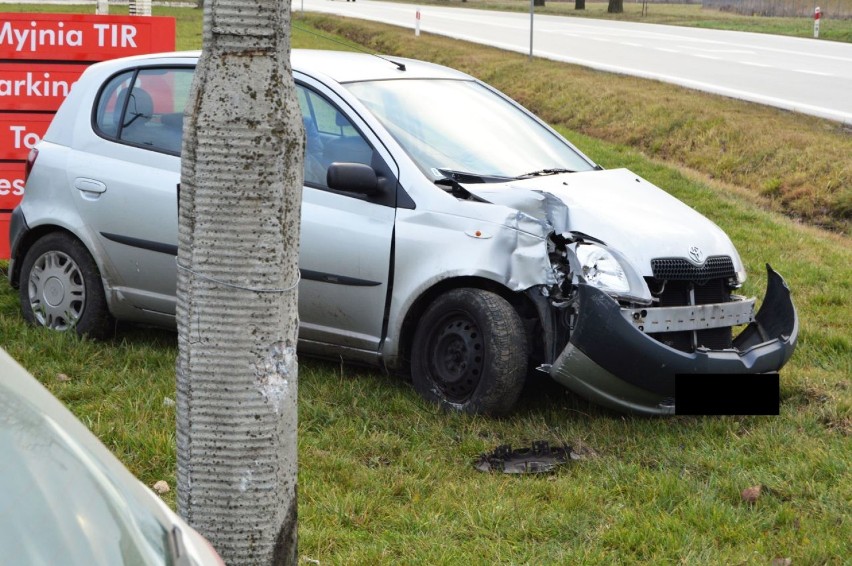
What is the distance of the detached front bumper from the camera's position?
16.5 ft

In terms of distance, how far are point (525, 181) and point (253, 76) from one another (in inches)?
116

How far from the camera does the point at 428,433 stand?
5.28 m

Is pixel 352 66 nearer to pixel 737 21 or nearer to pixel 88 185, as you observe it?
pixel 88 185

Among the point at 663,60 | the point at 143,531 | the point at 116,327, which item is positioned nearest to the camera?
the point at 143,531

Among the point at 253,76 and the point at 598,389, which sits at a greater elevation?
the point at 253,76

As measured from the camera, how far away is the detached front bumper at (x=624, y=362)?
504cm

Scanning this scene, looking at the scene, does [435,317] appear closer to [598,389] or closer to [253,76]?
[598,389]

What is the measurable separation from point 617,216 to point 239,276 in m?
2.79

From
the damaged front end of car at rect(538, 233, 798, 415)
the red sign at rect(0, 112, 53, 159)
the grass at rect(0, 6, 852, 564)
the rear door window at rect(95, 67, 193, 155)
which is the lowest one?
the grass at rect(0, 6, 852, 564)

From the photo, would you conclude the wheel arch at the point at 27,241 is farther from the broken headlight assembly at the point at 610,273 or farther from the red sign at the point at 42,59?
the broken headlight assembly at the point at 610,273

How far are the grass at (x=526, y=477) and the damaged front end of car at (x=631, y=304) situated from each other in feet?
0.97

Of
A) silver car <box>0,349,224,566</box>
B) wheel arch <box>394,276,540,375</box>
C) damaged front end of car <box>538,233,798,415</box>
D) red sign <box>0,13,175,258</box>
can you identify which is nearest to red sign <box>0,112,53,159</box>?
red sign <box>0,13,175,258</box>

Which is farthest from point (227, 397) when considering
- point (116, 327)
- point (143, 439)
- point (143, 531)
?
point (116, 327)

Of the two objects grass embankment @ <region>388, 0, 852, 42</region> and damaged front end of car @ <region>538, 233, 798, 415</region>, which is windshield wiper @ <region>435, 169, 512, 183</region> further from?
grass embankment @ <region>388, 0, 852, 42</region>
